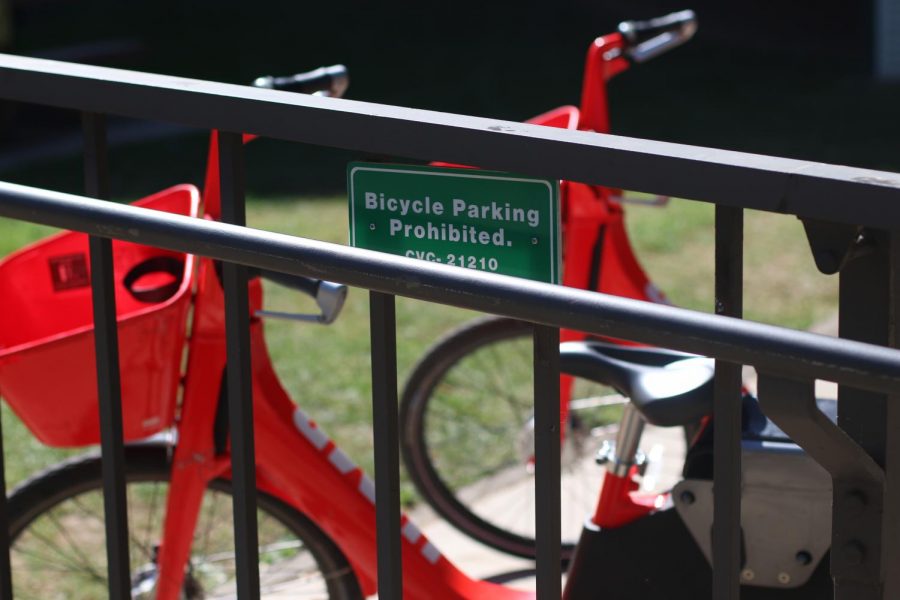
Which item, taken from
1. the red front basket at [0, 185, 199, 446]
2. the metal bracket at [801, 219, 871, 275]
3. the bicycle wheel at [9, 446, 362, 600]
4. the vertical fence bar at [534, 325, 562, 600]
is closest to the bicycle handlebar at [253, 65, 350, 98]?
the red front basket at [0, 185, 199, 446]

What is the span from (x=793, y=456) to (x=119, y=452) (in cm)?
102

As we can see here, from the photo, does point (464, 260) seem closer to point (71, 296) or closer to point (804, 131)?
point (71, 296)

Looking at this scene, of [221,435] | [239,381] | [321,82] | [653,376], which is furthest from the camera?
[321,82]

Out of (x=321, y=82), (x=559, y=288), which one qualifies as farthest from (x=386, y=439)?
(x=321, y=82)

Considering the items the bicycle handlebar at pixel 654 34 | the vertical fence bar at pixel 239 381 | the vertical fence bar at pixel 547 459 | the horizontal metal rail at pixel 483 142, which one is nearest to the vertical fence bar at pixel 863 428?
the horizontal metal rail at pixel 483 142

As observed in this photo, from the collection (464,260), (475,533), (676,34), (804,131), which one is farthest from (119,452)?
(804,131)

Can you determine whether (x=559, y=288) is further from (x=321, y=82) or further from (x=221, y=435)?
(x=321, y=82)

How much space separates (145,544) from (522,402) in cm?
167

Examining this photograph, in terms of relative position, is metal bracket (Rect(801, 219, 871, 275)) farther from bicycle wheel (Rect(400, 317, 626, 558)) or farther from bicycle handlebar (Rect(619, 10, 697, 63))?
bicycle handlebar (Rect(619, 10, 697, 63))

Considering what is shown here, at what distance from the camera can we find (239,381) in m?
1.83

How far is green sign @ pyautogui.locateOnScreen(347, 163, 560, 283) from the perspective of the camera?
1.70 meters

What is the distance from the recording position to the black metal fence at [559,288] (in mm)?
1367

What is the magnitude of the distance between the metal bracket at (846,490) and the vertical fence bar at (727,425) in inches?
2.7

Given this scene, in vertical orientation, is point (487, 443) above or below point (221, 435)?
below
